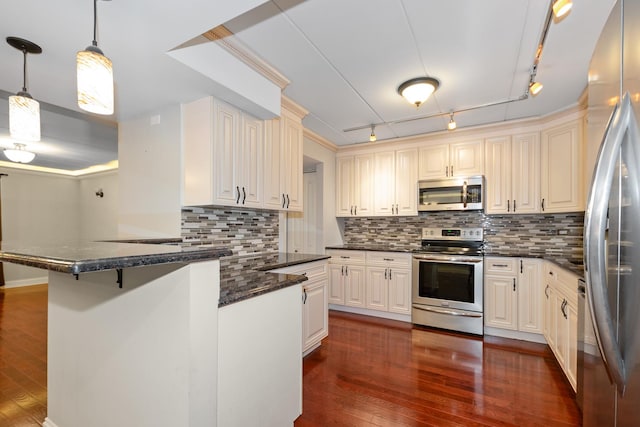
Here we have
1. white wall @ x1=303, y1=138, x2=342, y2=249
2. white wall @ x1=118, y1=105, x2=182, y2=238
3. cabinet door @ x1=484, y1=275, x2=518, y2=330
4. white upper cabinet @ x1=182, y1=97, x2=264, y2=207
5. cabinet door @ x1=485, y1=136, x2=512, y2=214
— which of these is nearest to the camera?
white upper cabinet @ x1=182, y1=97, x2=264, y2=207

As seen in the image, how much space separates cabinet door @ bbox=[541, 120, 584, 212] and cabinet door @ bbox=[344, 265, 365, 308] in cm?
233

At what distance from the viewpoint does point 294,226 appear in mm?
4344

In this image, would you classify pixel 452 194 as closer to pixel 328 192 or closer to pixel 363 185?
pixel 363 185

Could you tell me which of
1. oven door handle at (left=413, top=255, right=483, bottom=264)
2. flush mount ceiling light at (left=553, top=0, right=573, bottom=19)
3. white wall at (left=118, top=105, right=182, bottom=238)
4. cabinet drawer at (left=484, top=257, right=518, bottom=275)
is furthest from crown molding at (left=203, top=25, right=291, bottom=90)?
cabinet drawer at (left=484, top=257, right=518, bottom=275)

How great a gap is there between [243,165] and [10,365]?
278 centimetres

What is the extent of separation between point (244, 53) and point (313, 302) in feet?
7.07

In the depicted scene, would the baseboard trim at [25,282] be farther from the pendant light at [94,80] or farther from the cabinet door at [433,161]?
the cabinet door at [433,161]

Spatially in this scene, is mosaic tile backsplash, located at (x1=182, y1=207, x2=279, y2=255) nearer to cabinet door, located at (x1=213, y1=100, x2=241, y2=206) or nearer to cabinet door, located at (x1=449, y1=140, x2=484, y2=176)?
cabinet door, located at (x1=213, y1=100, x2=241, y2=206)

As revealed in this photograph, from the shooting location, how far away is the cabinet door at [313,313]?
2658 millimetres

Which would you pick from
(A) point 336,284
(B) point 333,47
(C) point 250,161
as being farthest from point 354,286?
(B) point 333,47

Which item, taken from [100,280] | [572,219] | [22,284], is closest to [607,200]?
[100,280]

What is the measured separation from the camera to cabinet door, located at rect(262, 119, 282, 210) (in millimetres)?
2781

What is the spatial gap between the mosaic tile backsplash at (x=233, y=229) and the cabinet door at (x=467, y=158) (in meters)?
2.42

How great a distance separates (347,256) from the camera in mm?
4234
